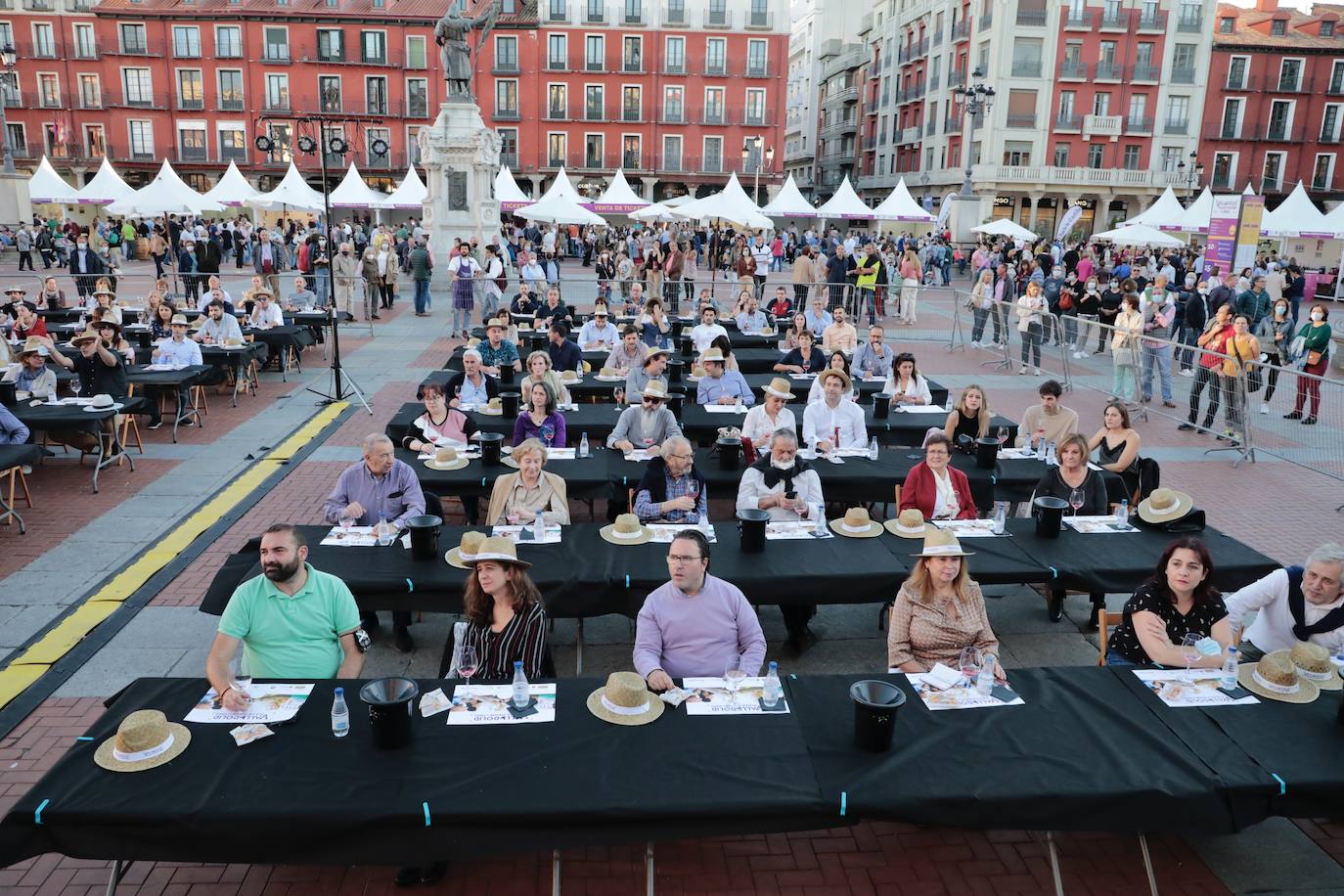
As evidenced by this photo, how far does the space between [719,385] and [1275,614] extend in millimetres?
6463

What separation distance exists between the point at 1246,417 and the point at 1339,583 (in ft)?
26.9

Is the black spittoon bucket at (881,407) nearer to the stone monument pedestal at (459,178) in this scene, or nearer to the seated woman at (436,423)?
the seated woman at (436,423)

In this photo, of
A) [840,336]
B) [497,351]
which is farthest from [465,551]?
[840,336]

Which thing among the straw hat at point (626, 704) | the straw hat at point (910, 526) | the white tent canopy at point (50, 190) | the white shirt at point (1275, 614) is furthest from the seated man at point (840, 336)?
the white tent canopy at point (50, 190)

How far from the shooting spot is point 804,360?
1281 cm

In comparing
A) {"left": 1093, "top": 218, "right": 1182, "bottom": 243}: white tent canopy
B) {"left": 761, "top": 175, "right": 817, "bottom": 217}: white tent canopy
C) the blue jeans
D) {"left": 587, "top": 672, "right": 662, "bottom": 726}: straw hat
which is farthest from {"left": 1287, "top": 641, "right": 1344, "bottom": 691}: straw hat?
{"left": 761, "top": 175, "right": 817, "bottom": 217}: white tent canopy

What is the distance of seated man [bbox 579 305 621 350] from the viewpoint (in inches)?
586

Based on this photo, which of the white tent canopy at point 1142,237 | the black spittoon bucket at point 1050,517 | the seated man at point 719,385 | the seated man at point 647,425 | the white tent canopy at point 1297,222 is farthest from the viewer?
the white tent canopy at point 1297,222

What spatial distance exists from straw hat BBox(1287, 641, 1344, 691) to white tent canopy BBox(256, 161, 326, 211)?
29900 mm

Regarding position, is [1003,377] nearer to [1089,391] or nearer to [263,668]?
[1089,391]

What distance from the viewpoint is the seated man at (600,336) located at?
48.9 ft

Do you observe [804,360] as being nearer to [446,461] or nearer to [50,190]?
[446,461]

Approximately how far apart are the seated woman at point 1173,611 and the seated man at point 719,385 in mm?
6035

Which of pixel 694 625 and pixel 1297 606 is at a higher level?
pixel 1297 606
